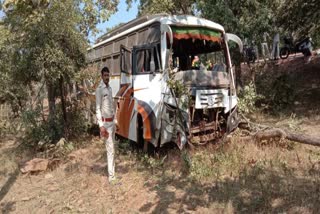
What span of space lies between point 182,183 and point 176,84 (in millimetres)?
2047

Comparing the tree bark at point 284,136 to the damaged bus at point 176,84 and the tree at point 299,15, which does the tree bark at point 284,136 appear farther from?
the tree at point 299,15

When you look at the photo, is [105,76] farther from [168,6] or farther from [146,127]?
[168,6]

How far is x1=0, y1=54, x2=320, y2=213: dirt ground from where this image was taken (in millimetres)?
5402

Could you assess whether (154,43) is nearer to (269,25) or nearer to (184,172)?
(184,172)

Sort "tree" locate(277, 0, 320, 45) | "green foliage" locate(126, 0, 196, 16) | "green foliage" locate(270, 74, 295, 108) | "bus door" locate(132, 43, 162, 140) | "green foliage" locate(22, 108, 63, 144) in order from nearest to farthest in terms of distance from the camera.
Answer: "bus door" locate(132, 43, 162, 140) < "green foliage" locate(22, 108, 63, 144) < "tree" locate(277, 0, 320, 45) < "green foliage" locate(270, 74, 295, 108) < "green foliage" locate(126, 0, 196, 16)

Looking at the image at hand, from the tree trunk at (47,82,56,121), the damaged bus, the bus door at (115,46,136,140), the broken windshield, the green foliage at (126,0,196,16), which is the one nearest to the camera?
the damaged bus

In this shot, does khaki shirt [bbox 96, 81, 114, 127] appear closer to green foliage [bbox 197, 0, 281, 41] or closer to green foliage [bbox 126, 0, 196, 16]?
green foliage [bbox 197, 0, 281, 41]

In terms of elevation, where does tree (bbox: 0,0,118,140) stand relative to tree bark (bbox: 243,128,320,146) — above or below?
above

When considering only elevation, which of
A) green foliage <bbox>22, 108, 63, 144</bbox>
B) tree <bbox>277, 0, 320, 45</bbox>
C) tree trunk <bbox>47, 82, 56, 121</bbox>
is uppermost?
tree <bbox>277, 0, 320, 45</bbox>

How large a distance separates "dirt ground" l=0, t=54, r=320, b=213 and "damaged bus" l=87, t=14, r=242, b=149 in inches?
20.5

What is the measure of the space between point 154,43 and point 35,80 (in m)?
3.70

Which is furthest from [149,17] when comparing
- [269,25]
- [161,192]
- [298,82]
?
[298,82]

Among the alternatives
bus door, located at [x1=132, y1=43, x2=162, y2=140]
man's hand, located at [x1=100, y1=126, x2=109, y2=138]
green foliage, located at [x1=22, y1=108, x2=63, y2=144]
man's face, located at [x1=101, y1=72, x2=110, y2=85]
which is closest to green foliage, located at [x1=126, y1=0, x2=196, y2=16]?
bus door, located at [x1=132, y1=43, x2=162, y2=140]

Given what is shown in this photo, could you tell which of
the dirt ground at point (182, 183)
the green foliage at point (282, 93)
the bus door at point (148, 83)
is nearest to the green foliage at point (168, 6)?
the green foliage at point (282, 93)
